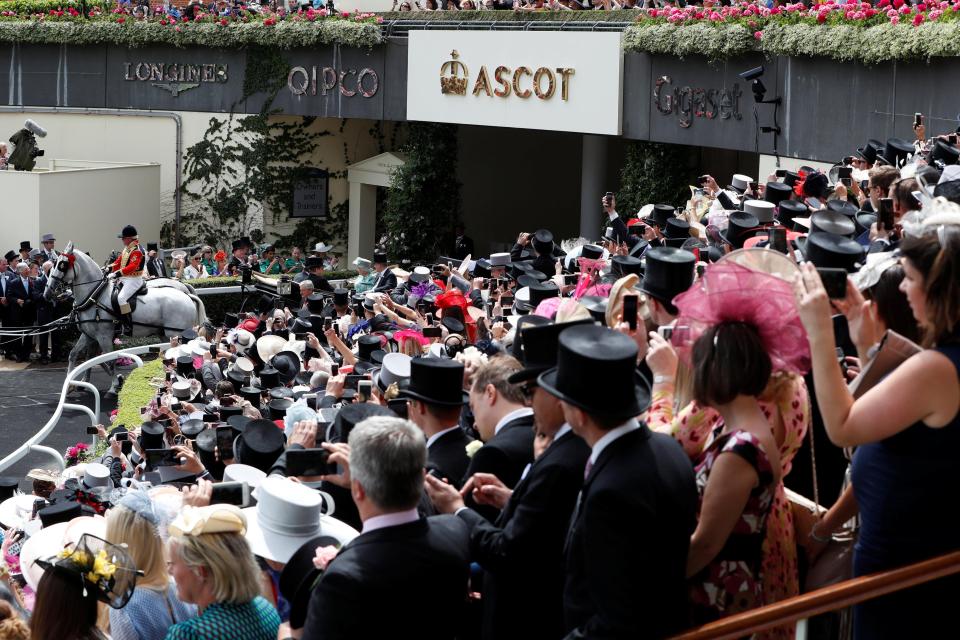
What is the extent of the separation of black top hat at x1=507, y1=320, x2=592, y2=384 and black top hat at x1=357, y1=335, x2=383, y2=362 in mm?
5292

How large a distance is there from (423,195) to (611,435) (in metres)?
22.5

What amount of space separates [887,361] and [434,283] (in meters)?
9.68

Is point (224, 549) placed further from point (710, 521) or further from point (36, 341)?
point (36, 341)

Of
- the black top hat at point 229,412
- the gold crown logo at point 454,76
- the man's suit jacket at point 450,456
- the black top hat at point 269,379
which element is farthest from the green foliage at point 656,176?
the man's suit jacket at point 450,456

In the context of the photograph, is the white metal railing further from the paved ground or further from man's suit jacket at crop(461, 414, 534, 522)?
man's suit jacket at crop(461, 414, 534, 522)

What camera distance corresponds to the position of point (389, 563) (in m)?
3.39

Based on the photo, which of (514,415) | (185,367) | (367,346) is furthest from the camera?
(185,367)

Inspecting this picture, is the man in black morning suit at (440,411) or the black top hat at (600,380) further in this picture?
the man in black morning suit at (440,411)

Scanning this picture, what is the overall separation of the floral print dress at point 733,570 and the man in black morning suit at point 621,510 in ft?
0.44

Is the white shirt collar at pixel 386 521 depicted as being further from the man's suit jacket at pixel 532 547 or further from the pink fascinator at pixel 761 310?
the pink fascinator at pixel 761 310

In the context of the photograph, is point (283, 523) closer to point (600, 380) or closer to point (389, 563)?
point (389, 563)

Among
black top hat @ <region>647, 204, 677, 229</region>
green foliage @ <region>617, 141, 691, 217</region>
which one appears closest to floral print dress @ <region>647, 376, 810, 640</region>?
black top hat @ <region>647, 204, 677, 229</region>

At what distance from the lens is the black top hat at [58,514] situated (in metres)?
5.74

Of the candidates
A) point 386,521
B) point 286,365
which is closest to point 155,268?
point 286,365
